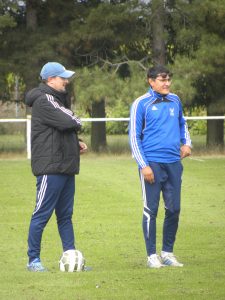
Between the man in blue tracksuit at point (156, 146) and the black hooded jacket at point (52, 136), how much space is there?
67 cm

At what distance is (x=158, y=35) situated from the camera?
102 feet

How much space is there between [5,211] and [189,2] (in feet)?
54.8

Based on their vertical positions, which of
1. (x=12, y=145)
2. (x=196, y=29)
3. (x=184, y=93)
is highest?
(x=196, y=29)

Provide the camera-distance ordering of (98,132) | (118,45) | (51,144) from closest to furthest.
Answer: (51,144) < (118,45) < (98,132)

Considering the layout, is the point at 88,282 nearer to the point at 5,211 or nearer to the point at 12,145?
the point at 5,211

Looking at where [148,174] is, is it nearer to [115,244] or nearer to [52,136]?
[52,136]

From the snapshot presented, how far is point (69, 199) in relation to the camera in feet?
30.9

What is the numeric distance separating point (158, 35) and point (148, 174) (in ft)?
72.4

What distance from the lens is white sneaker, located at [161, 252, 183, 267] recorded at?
9.62m

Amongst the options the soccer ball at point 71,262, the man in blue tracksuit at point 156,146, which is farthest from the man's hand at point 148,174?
the soccer ball at point 71,262

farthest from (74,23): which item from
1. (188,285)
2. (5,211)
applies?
(188,285)

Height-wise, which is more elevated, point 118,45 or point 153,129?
point 118,45

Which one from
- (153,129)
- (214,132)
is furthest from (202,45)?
(153,129)

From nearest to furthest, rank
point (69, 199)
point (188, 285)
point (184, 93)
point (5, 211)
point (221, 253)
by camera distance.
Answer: point (188, 285) < point (69, 199) < point (221, 253) < point (5, 211) < point (184, 93)
